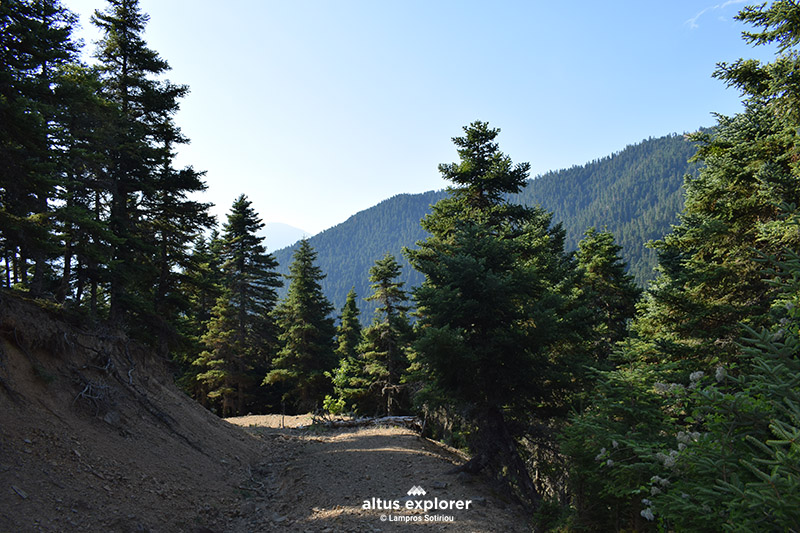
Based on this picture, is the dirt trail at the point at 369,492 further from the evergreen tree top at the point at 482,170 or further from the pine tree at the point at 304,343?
the pine tree at the point at 304,343

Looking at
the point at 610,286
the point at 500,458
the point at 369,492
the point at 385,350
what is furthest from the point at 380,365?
the point at 369,492

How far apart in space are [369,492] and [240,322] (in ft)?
87.9

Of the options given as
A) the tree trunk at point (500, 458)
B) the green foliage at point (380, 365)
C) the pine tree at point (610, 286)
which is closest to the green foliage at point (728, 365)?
the tree trunk at point (500, 458)

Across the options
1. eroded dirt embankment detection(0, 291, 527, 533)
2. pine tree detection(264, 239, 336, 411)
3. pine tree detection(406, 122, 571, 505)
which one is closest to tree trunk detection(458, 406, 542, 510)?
pine tree detection(406, 122, 571, 505)

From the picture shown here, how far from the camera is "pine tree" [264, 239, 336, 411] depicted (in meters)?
34.1

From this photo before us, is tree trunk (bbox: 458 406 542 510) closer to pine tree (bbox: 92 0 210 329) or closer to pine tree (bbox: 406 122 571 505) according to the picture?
pine tree (bbox: 406 122 571 505)

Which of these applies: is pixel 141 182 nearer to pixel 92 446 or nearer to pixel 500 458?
pixel 92 446

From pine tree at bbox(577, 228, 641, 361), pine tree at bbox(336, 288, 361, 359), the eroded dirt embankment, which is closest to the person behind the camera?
the eroded dirt embankment

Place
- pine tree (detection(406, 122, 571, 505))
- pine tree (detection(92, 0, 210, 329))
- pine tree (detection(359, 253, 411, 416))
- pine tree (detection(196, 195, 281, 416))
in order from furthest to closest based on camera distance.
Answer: pine tree (detection(196, 195, 281, 416)), pine tree (detection(359, 253, 411, 416)), pine tree (detection(92, 0, 210, 329)), pine tree (detection(406, 122, 571, 505))

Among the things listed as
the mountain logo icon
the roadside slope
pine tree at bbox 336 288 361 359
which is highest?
pine tree at bbox 336 288 361 359

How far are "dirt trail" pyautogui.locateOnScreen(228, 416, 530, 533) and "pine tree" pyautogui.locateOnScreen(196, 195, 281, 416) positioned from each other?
18.1 meters

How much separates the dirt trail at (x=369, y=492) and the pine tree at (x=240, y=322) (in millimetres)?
18065

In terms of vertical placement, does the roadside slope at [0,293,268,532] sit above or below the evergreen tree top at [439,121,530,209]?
below

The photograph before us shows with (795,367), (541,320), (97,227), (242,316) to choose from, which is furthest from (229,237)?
(795,367)
